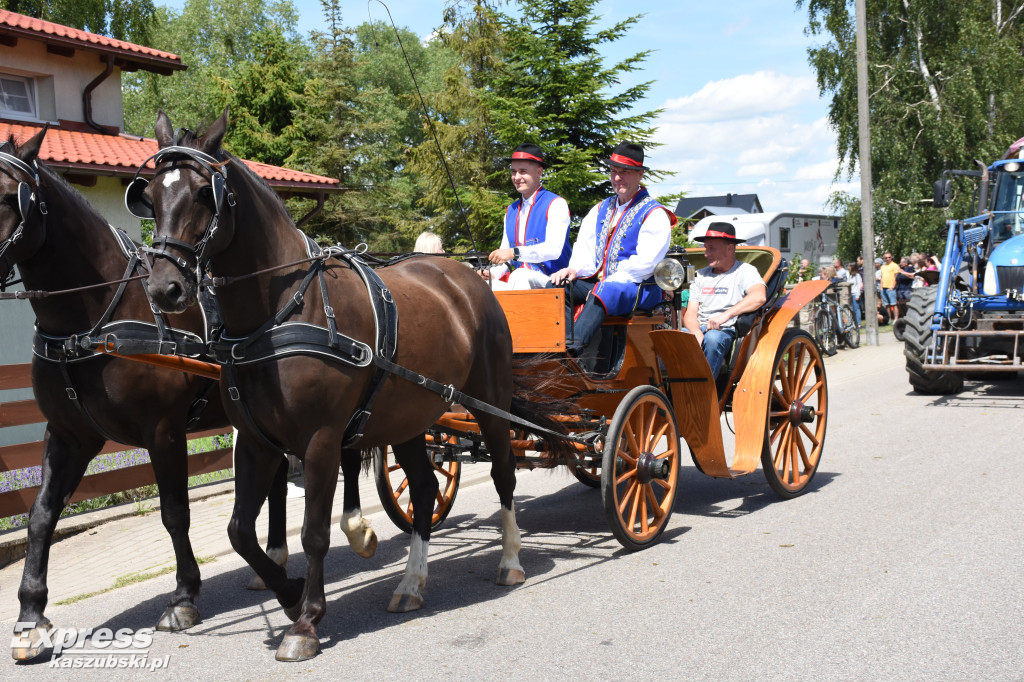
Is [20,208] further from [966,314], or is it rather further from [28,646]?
[966,314]

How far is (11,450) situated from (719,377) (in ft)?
16.7

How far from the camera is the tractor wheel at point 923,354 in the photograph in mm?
11992

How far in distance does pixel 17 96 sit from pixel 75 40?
1.53m

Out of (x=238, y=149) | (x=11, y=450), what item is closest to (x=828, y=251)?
(x=238, y=149)

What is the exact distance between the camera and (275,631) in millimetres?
4797

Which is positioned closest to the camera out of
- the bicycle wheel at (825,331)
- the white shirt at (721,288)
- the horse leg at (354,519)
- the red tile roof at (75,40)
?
the horse leg at (354,519)

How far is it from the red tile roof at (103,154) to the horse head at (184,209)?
29.1ft

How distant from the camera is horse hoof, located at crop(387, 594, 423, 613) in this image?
16.4 feet

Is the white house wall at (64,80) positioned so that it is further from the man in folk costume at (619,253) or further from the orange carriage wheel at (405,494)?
the man in folk costume at (619,253)

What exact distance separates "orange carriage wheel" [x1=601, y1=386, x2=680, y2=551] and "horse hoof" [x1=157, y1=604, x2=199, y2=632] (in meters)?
2.34

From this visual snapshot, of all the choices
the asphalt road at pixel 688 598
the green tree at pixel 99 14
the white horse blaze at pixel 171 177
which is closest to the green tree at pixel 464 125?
the green tree at pixel 99 14

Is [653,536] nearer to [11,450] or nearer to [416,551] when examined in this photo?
[416,551]

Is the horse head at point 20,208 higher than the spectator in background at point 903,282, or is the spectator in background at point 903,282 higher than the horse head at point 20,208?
A: the horse head at point 20,208

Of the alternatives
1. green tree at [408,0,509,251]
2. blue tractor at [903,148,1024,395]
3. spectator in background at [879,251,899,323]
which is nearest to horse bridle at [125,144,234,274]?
blue tractor at [903,148,1024,395]
